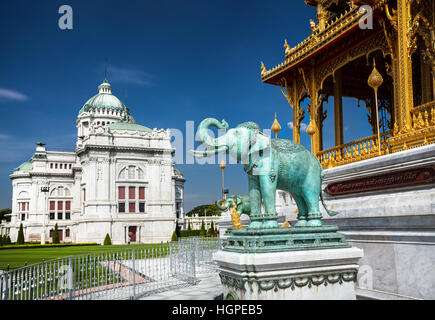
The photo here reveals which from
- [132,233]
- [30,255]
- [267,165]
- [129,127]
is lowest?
[132,233]

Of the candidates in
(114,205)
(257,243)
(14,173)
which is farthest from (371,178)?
(14,173)

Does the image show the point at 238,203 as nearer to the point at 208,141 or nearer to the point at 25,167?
the point at 208,141

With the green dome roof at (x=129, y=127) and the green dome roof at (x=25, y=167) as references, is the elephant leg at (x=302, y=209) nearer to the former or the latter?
the green dome roof at (x=129, y=127)

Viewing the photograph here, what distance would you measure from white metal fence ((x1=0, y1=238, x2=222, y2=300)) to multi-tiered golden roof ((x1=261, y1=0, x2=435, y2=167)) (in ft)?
19.0

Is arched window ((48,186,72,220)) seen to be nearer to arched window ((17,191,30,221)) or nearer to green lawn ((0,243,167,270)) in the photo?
arched window ((17,191,30,221))

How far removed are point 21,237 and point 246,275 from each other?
51.1m

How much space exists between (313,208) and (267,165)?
35.7 inches

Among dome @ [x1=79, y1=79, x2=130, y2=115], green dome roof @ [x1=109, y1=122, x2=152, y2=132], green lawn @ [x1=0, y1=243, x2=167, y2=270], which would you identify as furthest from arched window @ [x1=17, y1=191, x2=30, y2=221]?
green lawn @ [x1=0, y1=243, x2=167, y2=270]

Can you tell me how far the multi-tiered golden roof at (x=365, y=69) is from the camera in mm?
9555

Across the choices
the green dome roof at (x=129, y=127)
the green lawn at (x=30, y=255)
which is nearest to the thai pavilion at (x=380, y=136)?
the green lawn at (x=30, y=255)

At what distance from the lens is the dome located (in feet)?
231

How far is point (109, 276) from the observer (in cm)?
1098

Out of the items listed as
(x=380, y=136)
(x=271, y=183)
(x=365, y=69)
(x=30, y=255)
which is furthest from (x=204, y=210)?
(x=271, y=183)
